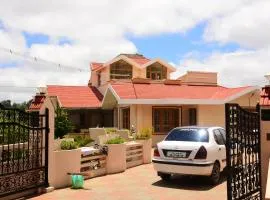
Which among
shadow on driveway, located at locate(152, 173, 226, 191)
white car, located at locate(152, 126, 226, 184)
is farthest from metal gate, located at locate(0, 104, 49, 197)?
shadow on driveway, located at locate(152, 173, 226, 191)

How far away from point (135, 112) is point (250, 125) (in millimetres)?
17274

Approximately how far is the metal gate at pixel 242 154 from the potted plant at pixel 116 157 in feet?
22.4

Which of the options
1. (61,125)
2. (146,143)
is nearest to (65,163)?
(146,143)

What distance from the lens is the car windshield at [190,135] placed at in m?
11.4

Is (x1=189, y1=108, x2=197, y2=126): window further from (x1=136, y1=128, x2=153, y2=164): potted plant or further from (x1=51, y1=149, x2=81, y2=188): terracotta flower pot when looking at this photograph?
(x1=51, y1=149, x2=81, y2=188): terracotta flower pot

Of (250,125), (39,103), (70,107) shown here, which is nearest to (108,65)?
(70,107)

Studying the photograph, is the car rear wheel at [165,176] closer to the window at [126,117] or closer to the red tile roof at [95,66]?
the window at [126,117]

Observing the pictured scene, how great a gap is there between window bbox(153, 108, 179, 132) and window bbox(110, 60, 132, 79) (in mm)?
9530

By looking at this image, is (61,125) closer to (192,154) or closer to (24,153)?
(24,153)

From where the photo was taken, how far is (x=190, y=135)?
1165 cm

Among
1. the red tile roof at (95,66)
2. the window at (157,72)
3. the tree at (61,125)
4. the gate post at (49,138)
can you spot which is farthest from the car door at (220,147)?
the red tile roof at (95,66)

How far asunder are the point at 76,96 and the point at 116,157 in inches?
739

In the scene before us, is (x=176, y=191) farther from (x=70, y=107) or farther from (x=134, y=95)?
(x=70, y=107)

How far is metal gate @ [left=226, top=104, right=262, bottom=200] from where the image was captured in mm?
6469
